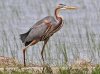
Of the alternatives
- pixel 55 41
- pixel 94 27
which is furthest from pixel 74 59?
pixel 94 27

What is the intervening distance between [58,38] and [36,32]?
2.27 meters

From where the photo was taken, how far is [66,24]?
14508 millimetres

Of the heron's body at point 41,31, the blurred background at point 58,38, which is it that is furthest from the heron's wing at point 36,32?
the blurred background at point 58,38

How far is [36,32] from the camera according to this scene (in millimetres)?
11211

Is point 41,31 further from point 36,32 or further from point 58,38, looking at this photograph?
point 58,38

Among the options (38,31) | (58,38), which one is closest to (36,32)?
(38,31)

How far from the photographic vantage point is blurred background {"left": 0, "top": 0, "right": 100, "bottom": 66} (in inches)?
451

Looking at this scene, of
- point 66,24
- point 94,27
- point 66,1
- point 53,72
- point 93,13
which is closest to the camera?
point 53,72

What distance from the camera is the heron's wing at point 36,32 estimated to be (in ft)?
36.6

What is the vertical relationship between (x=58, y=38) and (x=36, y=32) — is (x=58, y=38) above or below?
below

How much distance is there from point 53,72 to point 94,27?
22.2 feet

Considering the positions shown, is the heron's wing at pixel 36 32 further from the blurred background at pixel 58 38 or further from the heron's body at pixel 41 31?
the blurred background at pixel 58 38

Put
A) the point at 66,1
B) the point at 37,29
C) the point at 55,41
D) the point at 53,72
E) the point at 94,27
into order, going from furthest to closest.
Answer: the point at 66,1, the point at 94,27, the point at 55,41, the point at 37,29, the point at 53,72

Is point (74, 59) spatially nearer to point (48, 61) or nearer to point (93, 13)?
point (48, 61)
